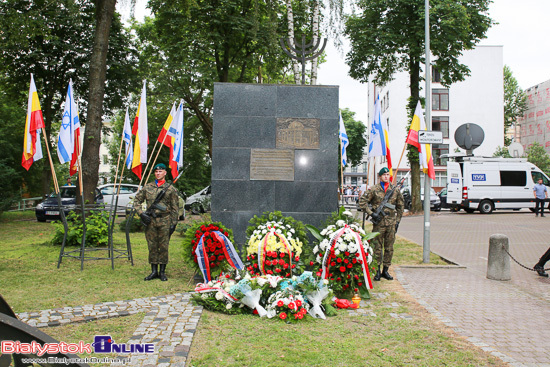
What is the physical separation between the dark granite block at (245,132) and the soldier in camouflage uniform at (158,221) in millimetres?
1287

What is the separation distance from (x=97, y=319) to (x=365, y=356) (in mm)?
3117

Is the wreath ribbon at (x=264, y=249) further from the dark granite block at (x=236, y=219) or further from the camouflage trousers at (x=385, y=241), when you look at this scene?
the camouflage trousers at (x=385, y=241)

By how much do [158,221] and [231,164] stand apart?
5.42ft

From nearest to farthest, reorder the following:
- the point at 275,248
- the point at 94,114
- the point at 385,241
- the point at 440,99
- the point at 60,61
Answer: the point at 275,248
the point at 385,241
the point at 94,114
the point at 60,61
the point at 440,99

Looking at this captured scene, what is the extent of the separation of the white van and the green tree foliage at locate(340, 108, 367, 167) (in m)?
35.2

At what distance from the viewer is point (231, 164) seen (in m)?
8.38

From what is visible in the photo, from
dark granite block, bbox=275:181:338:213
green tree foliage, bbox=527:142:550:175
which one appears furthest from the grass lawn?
green tree foliage, bbox=527:142:550:175

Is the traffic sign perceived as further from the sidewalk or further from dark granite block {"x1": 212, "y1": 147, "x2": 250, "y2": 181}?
dark granite block {"x1": 212, "y1": 147, "x2": 250, "y2": 181}

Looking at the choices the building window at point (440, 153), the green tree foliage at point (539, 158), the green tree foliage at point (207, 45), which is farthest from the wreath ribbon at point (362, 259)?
the green tree foliage at point (539, 158)

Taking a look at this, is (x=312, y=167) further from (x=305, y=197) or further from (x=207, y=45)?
(x=207, y=45)

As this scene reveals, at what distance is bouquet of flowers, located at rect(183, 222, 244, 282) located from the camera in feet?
23.1

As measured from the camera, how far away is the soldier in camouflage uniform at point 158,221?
7691mm

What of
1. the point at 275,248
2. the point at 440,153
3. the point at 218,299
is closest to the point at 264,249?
the point at 275,248

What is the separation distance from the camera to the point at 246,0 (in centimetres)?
2222
